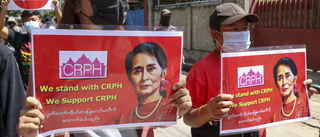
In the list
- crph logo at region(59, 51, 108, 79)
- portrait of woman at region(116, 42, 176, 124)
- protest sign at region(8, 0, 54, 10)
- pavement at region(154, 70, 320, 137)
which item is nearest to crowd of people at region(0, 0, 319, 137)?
portrait of woman at region(116, 42, 176, 124)

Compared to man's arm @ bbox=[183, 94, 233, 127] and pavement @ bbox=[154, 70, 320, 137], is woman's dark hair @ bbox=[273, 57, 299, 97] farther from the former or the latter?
pavement @ bbox=[154, 70, 320, 137]

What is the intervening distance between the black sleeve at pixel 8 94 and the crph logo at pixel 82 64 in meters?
0.57

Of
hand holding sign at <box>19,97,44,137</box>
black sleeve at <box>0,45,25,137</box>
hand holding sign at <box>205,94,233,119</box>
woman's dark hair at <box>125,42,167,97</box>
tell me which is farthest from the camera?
black sleeve at <box>0,45,25,137</box>

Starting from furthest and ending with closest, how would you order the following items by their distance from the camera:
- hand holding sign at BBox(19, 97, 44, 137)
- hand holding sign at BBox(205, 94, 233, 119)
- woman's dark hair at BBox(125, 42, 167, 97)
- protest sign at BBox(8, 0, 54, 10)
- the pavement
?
protest sign at BBox(8, 0, 54, 10) → the pavement → hand holding sign at BBox(205, 94, 233, 119) → woman's dark hair at BBox(125, 42, 167, 97) → hand holding sign at BBox(19, 97, 44, 137)

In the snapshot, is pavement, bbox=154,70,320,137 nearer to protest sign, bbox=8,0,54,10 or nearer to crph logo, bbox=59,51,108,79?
protest sign, bbox=8,0,54,10

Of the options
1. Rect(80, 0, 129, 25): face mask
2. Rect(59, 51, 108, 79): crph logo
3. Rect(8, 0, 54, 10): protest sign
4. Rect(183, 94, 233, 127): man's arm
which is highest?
Rect(8, 0, 54, 10): protest sign

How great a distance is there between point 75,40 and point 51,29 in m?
0.11

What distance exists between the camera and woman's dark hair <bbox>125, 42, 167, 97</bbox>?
57.3 inches

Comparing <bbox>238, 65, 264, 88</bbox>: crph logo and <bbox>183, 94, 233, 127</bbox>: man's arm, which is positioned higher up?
<bbox>238, 65, 264, 88</bbox>: crph logo

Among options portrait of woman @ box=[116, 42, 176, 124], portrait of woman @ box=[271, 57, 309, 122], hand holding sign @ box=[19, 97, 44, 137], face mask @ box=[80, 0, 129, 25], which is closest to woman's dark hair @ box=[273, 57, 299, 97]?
portrait of woman @ box=[271, 57, 309, 122]

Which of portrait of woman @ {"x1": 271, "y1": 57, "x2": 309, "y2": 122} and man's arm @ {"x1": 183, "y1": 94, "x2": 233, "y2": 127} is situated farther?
portrait of woman @ {"x1": 271, "y1": 57, "x2": 309, "y2": 122}

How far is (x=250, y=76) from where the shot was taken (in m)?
1.72

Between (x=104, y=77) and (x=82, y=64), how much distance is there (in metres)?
0.12

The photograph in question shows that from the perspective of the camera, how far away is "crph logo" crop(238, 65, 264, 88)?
168 cm
